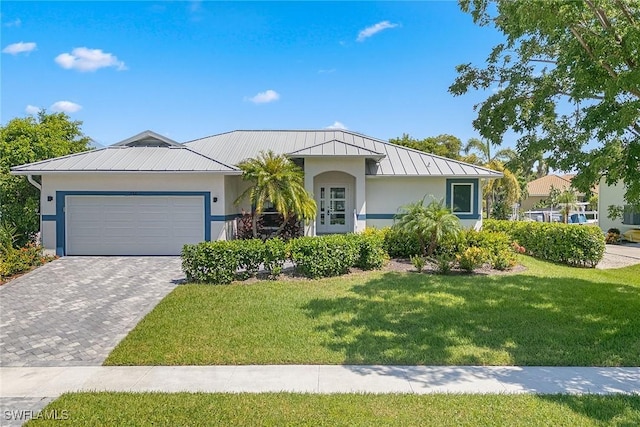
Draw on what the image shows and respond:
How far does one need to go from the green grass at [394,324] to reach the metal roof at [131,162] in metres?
5.98

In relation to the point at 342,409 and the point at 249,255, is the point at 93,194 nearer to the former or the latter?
the point at 249,255

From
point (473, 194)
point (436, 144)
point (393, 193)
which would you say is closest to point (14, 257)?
point (393, 193)

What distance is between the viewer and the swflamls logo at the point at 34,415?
13.5ft

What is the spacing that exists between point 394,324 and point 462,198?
11.8 meters

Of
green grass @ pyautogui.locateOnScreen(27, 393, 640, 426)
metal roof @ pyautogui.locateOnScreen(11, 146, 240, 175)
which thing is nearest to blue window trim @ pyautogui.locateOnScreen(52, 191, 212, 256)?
metal roof @ pyautogui.locateOnScreen(11, 146, 240, 175)

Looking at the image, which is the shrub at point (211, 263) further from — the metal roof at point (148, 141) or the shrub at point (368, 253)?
the metal roof at point (148, 141)

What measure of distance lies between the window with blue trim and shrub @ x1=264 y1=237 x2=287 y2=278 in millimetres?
9876

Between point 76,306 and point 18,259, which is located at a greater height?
point 18,259

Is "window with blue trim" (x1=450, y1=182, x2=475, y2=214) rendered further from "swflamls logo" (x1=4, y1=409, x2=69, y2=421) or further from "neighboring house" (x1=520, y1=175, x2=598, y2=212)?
"neighboring house" (x1=520, y1=175, x2=598, y2=212)

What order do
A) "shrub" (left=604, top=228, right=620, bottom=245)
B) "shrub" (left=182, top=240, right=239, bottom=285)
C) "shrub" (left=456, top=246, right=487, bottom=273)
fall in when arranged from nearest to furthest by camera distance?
"shrub" (left=182, top=240, right=239, bottom=285) < "shrub" (left=456, top=246, right=487, bottom=273) < "shrub" (left=604, top=228, right=620, bottom=245)

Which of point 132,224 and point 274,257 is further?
point 132,224

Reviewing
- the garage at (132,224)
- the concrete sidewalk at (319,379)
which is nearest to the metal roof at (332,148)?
the garage at (132,224)

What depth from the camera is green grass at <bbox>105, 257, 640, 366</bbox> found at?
5668 millimetres

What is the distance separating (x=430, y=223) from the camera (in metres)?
11.9
